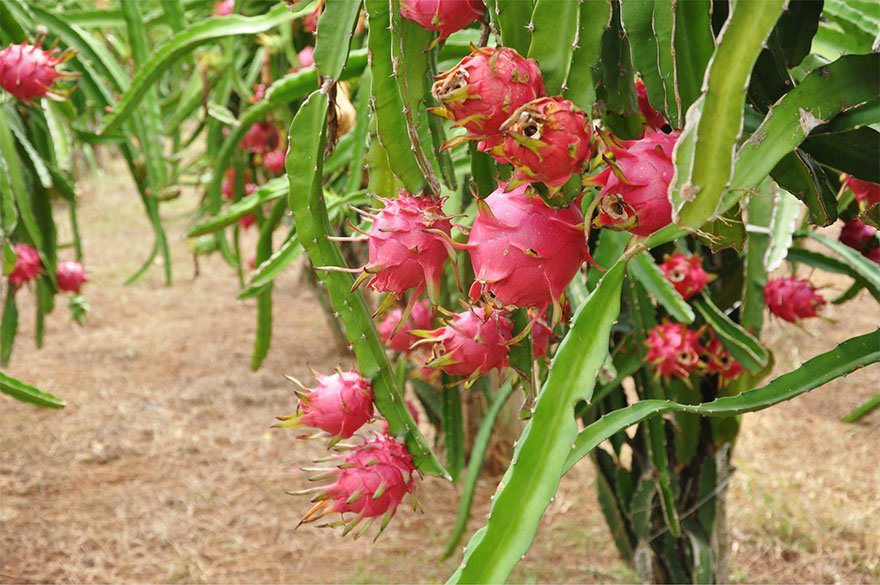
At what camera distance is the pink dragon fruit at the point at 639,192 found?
0.44m

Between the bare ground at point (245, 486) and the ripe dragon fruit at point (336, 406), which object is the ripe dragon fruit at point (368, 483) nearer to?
the ripe dragon fruit at point (336, 406)

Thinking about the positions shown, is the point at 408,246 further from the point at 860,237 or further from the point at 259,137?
the point at 259,137

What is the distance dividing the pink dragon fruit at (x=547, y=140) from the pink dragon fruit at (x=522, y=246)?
0.07ft

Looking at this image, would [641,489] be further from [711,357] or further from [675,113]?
[675,113]

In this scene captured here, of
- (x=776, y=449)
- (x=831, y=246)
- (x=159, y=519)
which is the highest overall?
(x=831, y=246)

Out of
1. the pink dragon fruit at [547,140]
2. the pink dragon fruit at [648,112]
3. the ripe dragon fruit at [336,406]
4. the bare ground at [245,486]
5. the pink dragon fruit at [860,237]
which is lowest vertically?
the bare ground at [245,486]

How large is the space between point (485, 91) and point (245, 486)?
225cm

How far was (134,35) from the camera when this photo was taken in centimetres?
176

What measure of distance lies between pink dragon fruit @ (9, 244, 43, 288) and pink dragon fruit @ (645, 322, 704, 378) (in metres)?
1.35

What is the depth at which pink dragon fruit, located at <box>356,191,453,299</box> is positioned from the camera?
50 centimetres

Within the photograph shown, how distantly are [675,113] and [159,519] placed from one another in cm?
210


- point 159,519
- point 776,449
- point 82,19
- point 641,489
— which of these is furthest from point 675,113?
point 776,449

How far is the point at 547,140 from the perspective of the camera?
0.43 m

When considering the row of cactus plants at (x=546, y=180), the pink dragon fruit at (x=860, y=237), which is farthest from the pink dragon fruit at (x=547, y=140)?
the pink dragon fruit at (x=860, y=237)
